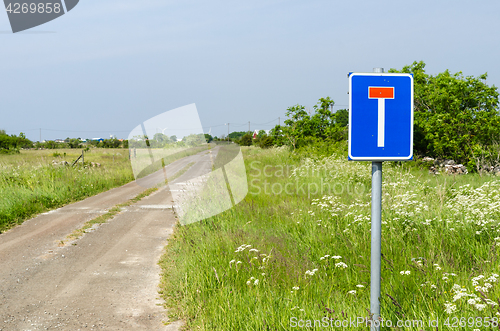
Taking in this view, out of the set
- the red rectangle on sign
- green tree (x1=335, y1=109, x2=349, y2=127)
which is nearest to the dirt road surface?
the red rectangle on sign

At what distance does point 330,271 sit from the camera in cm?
432

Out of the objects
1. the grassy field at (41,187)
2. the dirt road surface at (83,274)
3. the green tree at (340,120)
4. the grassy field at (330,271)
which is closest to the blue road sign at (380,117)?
the grassy field at (330,271)

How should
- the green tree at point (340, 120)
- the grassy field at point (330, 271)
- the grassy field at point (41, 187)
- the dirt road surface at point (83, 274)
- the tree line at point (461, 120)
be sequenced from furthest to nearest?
the green tree at point (340, 120) → the tree line at point (461, 120) → the grassy field at point (41, 187) → the dirt road surface at point (83, 274) → the grassy field at point (330, 271)

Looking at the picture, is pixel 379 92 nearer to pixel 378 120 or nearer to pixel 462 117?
pixel 378 120

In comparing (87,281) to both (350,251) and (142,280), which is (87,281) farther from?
(350,251)

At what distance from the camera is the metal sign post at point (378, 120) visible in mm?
2514

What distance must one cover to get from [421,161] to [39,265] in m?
19.3

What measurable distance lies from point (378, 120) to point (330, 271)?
7.94ft

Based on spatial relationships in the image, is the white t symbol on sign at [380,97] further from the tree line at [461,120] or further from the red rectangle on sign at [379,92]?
the tree line at [461,120]

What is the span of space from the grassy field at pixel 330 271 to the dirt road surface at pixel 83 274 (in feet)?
1.31

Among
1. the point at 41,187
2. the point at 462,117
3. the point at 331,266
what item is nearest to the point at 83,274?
the point at 331,266

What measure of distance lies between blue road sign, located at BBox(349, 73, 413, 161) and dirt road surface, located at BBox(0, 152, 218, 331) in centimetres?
293

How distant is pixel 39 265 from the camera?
6.27m

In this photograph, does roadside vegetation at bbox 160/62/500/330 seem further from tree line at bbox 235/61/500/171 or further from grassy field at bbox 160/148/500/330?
tree line at bbox 235/61/500/171
